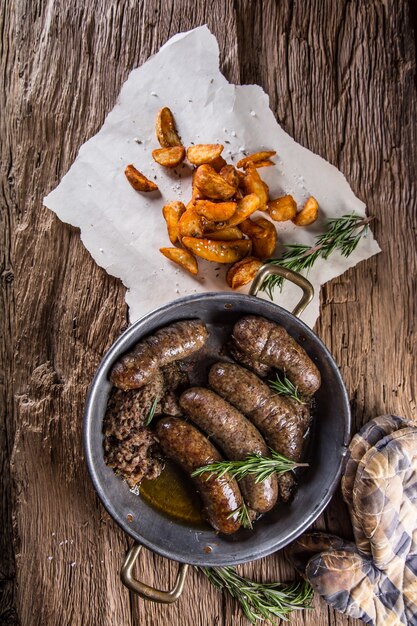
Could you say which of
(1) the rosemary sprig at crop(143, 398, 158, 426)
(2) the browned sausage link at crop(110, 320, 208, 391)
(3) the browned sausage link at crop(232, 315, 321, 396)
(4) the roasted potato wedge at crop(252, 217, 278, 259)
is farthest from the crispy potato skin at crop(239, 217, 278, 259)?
(1) the rosemary sprig at crop(143, 398, 158, 426)

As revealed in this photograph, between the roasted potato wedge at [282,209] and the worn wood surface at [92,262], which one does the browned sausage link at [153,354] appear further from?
the roasted potato wedge at [282,209]

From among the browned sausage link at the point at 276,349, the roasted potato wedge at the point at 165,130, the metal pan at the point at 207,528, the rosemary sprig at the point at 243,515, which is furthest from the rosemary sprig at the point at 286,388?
the roasted potato wedge at the point at 165,130

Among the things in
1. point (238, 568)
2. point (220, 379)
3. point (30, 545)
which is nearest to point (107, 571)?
point (30, 545)

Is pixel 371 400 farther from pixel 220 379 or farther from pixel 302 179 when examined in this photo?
pixel 302 179

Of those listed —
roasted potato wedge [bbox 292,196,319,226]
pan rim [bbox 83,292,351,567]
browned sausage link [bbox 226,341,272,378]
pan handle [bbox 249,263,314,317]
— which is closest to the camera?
pan rim [bbox 83,292,351,567]

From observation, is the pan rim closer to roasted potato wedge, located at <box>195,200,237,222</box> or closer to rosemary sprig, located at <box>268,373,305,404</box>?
rosemary sprig, located at <box>268,373,305,404</box>

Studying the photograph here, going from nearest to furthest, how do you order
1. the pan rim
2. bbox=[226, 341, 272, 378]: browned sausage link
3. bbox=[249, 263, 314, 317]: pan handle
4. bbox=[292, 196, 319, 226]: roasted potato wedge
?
the pan rim
bbox=[249, 263, 314, 317]: pan handle
bbox=[226, 341, 272, 378]: browned sausage link
bbox=[292, 196, 319, 226]: roasted potato wedge

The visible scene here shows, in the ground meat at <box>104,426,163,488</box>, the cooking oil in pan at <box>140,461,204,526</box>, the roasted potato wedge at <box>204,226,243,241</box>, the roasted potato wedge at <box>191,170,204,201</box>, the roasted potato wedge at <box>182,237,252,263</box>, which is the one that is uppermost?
the roasted potato wedge at <box>191,170,204,201</box>

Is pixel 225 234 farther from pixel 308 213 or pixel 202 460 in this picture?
pixel 202 460
